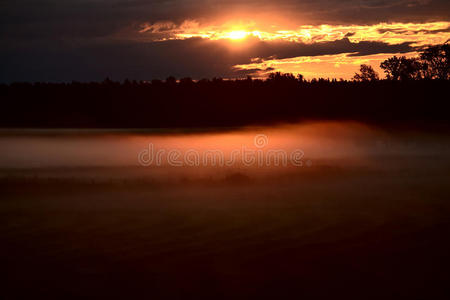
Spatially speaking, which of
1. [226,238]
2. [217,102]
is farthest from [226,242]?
[217,102]

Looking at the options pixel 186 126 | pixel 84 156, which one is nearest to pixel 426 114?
pixel 186 126

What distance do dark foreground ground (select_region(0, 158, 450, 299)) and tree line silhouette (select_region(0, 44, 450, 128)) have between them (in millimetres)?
38135

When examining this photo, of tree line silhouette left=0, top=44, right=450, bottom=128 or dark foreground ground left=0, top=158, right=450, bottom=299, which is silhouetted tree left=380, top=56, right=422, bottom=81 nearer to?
tree line silhouette left=0, top=44, right=450, bottom=128

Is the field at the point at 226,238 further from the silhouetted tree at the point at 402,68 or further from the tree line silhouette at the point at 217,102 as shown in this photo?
the silhouetted tree at the point at 402,68

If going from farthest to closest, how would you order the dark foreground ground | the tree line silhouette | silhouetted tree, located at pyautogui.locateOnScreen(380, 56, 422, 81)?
silhouetted tree, located at pyautogui.locateOnScreen(380, 56, 422, 81) < the tree line silhouette < the dark foreground ground

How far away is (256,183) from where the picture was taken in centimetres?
1162

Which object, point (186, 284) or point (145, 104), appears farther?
point (145, 104)

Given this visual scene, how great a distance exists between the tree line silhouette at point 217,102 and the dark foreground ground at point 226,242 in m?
38.1

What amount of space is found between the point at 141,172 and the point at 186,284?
9.08 metres

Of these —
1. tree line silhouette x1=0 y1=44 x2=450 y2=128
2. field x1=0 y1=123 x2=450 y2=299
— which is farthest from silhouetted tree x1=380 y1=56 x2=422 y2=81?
field x1=0 y1=123 x2=450 y2=299

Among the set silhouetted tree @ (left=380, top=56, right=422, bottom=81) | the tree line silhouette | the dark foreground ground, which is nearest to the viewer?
the dark foreground ground

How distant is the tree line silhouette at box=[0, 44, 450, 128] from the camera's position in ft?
160

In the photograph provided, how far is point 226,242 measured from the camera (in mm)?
6258

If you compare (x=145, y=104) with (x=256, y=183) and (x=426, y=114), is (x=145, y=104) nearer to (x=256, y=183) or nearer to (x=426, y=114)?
(x=426, y=114)
